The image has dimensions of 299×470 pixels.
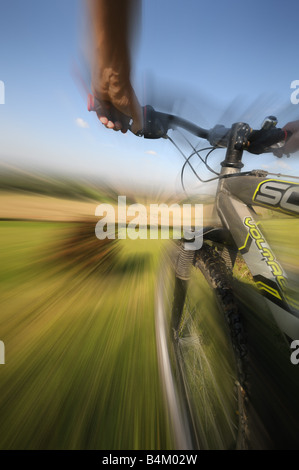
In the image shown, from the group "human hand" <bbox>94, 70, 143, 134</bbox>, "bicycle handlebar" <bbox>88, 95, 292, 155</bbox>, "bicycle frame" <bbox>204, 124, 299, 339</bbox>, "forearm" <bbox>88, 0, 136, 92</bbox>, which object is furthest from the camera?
"bicycle handlebar" <bbox>88, 95, 292, 155</bbox>

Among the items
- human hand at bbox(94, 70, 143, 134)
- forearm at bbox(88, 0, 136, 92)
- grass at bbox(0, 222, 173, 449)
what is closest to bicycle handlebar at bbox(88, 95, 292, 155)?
human hand at bbox(94, 70, 143, 134)

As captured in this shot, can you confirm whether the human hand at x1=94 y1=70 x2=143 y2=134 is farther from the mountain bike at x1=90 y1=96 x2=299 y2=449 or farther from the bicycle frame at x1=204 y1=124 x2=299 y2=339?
the bicycle frame at x1=204 y1=124 x2=299 y2=339

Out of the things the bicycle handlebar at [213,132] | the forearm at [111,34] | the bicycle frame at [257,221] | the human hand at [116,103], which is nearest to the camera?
the forearm at [111,34]

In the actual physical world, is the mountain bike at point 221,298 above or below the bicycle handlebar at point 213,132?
below

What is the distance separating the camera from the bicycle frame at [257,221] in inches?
32.5

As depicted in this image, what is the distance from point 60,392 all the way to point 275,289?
1.67m

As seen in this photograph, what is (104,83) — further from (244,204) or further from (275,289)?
(275,289)

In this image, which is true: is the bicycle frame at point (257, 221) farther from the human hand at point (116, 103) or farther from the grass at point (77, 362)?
the grass at point (77, 362)

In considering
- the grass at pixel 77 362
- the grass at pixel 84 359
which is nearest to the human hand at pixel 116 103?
the grass at pixel 84 359

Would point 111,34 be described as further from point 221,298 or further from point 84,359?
point 84,359

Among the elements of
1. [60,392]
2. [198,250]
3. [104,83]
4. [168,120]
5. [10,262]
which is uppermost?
[168,120]

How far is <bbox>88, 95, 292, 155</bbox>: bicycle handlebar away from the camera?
111 cm

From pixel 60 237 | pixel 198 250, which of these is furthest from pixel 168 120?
pixel 60 237
